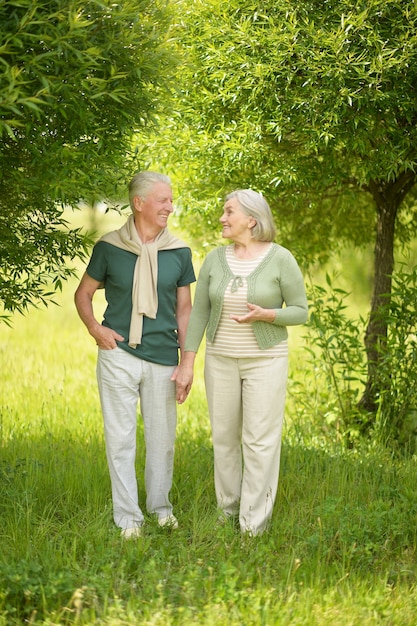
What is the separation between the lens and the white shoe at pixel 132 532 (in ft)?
→ 16.7

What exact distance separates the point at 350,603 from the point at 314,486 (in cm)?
187

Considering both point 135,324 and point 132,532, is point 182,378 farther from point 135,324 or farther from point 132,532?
point 132,532

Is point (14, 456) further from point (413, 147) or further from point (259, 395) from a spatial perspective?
point (413, 147)

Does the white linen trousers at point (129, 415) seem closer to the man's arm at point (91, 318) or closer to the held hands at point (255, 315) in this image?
the man's arm at point (91, 318)

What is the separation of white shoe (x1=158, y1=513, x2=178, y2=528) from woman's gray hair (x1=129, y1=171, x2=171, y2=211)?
1.95m

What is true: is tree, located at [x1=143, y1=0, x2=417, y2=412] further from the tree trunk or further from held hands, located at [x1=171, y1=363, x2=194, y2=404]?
held hands, located at [x1=171, y1=363, x2=194, y2=404]

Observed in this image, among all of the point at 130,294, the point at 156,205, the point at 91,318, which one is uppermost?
the point at 156,205

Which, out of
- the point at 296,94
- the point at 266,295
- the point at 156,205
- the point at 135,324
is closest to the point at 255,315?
the point at 266,295

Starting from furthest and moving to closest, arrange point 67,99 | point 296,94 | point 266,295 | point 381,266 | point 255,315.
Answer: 1. point 381,266
2. point 296,94
3. point 266,295
4. point 255,315
5. point 67,99

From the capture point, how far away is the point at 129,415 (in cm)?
521

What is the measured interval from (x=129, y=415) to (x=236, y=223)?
133cm

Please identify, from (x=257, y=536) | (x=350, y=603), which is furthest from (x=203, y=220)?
(x=350, y=603)

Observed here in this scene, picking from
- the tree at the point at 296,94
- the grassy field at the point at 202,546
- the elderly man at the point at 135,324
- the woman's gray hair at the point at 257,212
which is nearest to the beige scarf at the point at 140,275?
the elderly man at the point at 135,324

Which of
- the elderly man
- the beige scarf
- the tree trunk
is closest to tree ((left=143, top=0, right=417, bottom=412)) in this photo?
the tree trunk
